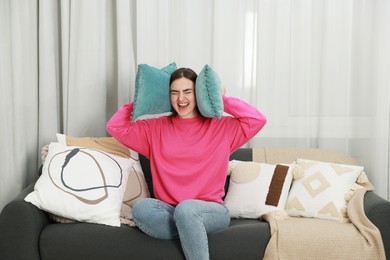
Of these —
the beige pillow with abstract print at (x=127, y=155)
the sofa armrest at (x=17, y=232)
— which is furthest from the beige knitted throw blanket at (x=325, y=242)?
the sofa armrest at (x=17, y=232)

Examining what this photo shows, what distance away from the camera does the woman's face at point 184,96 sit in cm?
217

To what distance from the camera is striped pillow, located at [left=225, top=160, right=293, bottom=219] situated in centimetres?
227

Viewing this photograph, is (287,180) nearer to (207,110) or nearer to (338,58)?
(207,110)

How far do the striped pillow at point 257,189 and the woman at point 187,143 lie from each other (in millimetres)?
158

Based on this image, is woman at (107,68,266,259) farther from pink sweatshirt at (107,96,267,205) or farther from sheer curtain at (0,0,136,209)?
sheer curtain at (0,0,136,209)

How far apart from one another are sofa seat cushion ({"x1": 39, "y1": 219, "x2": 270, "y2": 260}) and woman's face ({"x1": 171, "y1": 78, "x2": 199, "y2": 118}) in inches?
23.3

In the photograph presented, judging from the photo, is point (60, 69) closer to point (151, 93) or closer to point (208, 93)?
point (151, 93)

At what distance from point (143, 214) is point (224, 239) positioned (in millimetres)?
360

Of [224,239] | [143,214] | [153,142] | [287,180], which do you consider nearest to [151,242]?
[143,214]

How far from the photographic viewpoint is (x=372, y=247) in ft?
6.42

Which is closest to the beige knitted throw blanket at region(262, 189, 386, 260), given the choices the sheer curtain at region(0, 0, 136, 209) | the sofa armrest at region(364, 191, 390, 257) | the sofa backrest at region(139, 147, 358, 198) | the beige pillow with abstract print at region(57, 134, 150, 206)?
the sofa armrest at region(364, 191, 390, 257)

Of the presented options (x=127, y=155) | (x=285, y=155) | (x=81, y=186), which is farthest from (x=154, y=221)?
(x=285, y=155)

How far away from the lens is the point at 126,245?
1.96 metres

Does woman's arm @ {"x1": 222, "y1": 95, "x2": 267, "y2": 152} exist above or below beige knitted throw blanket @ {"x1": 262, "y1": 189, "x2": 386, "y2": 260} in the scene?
above
